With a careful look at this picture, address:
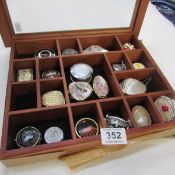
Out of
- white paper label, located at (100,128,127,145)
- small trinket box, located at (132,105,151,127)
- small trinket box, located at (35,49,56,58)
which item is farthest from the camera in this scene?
small trinket box, located at (35,49,56,58)

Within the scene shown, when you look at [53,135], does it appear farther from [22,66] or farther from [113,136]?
[22,66]

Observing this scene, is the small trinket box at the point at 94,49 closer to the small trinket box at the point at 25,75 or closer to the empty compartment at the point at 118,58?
the empty compartment at the point at 118,58

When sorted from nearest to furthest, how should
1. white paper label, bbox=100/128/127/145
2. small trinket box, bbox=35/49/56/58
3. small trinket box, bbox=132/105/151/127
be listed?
white paper label, bbox=100/128/127/145, small trinket box, bbox=132/105/151/127, small trinket box, bbox=35/49/56/58

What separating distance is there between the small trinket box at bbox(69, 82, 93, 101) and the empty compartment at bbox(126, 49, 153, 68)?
0.83 ft

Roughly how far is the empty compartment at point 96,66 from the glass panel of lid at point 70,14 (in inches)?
7.6

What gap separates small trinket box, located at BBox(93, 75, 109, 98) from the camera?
0.77 metres

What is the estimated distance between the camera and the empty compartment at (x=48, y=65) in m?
0.81

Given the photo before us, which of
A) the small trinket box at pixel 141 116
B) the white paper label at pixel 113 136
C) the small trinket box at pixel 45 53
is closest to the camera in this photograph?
the white paper label at pixel 113 136

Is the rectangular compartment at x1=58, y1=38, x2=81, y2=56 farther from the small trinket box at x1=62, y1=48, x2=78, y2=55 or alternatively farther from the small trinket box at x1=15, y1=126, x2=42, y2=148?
the small trinket box at x1=15, y1=126, x2=42, y2=148

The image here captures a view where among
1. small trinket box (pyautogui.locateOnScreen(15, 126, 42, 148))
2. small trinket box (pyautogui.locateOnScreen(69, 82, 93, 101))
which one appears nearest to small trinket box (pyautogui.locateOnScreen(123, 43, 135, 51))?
small trinket box (pyautogui.locateOnScreen(69, 82, 93, 101))

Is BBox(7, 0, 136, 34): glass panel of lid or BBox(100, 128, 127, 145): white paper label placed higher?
BBox(7, 0, 136, 34): glass panel of lid

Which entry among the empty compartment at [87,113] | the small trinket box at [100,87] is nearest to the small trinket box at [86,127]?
the empty compartment at [87,113]

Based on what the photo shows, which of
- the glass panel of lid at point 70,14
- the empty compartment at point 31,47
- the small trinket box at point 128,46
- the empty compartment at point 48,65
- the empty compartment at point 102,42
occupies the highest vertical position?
the glass panel of lid at point 70,14

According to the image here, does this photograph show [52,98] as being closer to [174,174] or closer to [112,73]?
[112,73]
